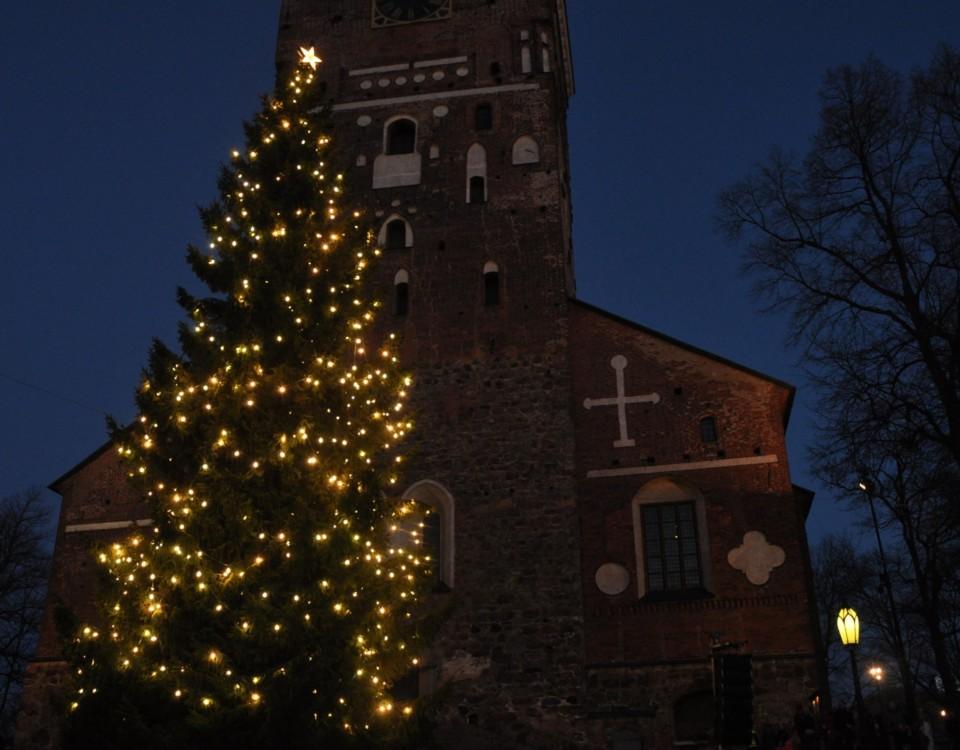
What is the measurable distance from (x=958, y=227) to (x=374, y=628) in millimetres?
10447

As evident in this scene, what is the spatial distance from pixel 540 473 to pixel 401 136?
30.6ft

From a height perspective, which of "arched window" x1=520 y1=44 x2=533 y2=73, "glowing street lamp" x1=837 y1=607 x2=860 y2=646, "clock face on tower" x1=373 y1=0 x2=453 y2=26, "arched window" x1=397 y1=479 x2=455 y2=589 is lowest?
"glowing street lamp" x1=837 y1=607 x2=860 y2=646

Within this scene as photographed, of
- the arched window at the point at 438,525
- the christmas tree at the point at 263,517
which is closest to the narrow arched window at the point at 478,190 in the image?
the arched window at the point at 438,525

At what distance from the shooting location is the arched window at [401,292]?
21.9m

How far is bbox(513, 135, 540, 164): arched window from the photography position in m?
23.0

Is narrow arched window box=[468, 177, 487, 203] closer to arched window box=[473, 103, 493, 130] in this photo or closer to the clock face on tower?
arched window box=[473, 103, 493, 130]

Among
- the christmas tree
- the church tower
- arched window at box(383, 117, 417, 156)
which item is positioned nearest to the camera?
the christmas tree

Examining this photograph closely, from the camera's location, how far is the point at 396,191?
23.1m

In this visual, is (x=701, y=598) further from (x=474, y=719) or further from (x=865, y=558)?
(x=865, y=558)

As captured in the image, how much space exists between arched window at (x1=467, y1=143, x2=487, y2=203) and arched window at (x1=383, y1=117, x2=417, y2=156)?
1.45 m

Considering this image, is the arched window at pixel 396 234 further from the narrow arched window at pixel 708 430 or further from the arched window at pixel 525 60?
the narrow arched window at pixel 708 430

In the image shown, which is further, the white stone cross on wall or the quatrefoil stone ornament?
the white stone cross on wall

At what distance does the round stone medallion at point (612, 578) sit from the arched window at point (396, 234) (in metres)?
8.38

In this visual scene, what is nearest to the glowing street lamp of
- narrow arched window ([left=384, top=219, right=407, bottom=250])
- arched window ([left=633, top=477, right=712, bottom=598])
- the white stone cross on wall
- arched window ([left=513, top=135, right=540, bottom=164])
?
arched window ([left=633, top=477, right=712, bottom=598])
